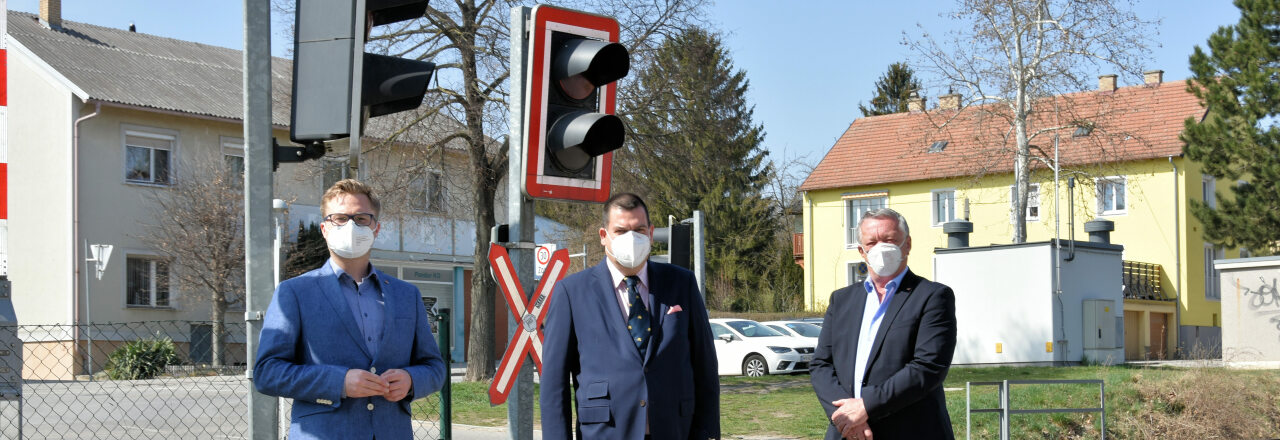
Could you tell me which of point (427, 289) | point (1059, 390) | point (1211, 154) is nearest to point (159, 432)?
point (1059, 390)

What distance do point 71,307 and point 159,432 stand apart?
19927 millimetres

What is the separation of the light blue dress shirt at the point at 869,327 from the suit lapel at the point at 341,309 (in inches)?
92.1

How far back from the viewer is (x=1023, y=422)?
1336 cm

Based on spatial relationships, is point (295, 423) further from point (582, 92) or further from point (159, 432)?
point (159, 432)

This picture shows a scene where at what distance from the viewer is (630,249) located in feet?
16.8

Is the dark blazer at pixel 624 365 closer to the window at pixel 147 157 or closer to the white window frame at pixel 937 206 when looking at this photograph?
the window at pixel 147 157

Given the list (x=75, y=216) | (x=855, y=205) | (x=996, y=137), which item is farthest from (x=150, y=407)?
(x=855, y=205)

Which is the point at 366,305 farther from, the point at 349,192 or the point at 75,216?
the point at 75,216

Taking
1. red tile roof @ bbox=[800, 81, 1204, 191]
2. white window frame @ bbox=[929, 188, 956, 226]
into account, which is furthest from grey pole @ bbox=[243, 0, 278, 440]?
white window frame @ bbox=[929, 188, 956, 226]

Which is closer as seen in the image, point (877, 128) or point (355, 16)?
point (355, 16)

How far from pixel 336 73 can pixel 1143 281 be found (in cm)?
4340

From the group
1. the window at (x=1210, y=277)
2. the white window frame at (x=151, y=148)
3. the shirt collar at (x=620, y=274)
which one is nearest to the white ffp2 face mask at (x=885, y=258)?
the shirt collar at (x=620, y=274)

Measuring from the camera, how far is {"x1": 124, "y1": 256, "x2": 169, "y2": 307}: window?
112 feet

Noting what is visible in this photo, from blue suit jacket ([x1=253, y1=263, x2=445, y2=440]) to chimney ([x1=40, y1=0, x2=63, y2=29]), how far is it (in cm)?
3676
